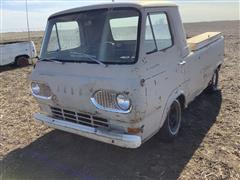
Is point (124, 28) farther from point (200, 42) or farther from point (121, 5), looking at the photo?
point (200, 42)

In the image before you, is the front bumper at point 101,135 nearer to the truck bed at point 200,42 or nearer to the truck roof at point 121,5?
the truck roof at point 121,5

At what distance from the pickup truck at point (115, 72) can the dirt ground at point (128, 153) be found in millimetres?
426

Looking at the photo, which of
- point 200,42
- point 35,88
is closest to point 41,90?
point 35,88

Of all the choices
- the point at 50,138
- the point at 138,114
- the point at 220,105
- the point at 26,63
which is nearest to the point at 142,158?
the point at 138,114

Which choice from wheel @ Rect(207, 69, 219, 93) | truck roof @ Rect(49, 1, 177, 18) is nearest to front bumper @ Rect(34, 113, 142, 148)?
truck roof @ Rect(49, 1, 177, 18)

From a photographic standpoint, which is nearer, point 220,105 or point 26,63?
point 220,105

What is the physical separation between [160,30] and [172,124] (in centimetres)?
154

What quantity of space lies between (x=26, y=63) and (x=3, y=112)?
6.05 meters

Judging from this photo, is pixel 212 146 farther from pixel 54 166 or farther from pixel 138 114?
pixel 54 166

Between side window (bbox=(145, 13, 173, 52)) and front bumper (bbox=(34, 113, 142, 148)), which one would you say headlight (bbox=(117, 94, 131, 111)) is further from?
side window (bbox=(145, 13, 173, 52))

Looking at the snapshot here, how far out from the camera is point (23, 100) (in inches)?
288

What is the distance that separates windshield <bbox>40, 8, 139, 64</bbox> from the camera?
4.05 meters

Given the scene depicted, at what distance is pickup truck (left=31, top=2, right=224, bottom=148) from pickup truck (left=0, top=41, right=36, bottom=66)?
7662 mm

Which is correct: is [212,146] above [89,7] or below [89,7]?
below
